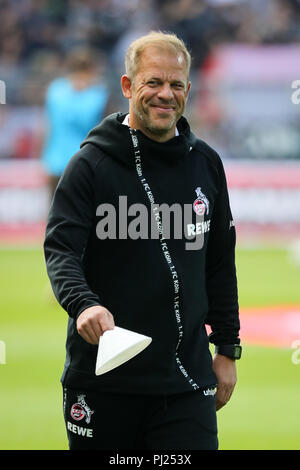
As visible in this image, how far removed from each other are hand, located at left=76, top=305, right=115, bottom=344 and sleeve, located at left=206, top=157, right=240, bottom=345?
86cm

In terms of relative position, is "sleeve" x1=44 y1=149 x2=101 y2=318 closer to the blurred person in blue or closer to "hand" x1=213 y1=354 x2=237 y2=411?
"hand" x1=213 y1=354 x2=237 y2=411

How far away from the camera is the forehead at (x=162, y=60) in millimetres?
3574

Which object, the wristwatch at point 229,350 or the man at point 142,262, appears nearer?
the man at point 142,262

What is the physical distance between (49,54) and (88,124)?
8.72 m

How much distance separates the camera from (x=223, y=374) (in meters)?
3.94

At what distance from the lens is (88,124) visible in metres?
11.3

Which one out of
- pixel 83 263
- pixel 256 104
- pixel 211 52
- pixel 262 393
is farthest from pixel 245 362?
pixel 211 52

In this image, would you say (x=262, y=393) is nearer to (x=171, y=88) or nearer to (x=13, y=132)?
(x=171, y=88)

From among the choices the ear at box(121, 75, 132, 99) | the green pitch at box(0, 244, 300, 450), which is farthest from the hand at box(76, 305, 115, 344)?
the green pitch at box(0, 244, 300, 450)


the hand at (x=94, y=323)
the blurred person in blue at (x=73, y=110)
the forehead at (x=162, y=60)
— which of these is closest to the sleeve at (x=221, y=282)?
the forehead at (x=162, y=60)

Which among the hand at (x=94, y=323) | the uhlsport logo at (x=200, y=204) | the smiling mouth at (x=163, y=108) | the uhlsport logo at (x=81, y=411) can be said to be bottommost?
the uhlsport logo at (x=81, y=411)

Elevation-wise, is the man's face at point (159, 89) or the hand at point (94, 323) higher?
the man's face at point (159, 89)
